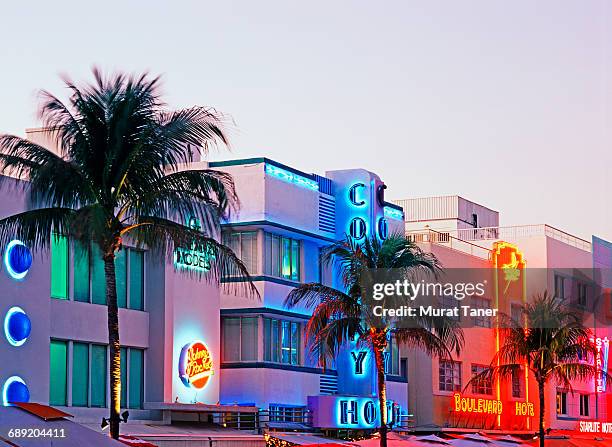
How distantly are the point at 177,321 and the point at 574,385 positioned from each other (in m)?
38.9

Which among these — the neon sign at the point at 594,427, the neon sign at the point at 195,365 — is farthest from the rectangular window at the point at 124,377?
the neon sign at the point at 594,427

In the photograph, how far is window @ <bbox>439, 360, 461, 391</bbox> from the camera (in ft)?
196

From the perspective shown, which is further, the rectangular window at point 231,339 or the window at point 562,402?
the window at point 562,402

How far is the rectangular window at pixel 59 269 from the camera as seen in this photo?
36188 mm

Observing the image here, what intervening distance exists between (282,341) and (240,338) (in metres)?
1.93

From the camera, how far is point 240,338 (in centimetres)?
4650

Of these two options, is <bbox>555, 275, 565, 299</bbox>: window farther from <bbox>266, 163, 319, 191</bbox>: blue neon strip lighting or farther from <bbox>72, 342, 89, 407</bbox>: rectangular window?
<bbox>72, 342, 89, 407</bbox>: rectangular window

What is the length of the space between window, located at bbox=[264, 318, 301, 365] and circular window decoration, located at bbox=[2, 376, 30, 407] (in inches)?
543

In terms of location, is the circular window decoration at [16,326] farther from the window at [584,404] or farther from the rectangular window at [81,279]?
the window at [584,404]

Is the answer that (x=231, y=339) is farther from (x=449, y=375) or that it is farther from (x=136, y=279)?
(x=449, y=375)

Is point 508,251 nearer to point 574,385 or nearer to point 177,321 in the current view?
point 574,385

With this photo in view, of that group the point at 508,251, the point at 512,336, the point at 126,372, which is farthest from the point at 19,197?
the point at 508,251

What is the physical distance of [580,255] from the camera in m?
77.0

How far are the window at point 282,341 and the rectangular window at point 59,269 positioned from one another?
11.3 meters
